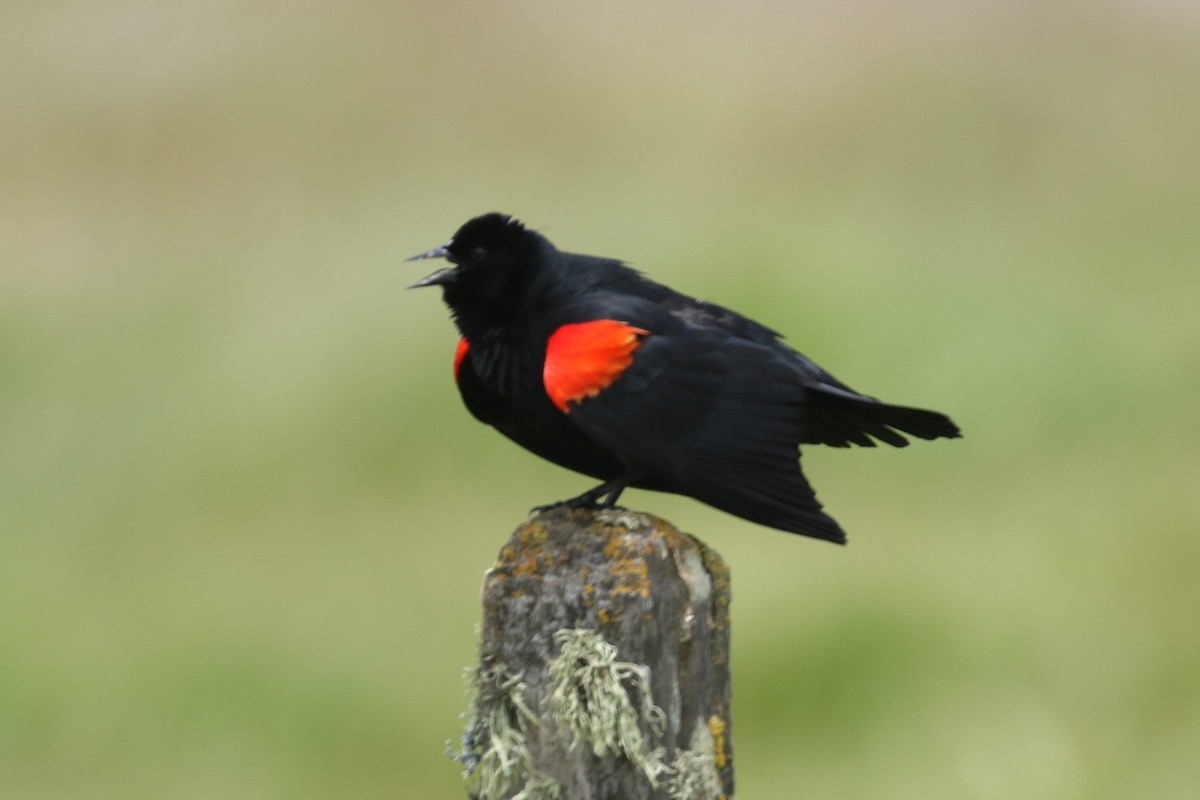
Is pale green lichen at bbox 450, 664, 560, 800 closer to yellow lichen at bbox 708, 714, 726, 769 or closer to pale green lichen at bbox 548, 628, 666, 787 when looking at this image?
pale green lichen at bbox 548, 628, 666, 787

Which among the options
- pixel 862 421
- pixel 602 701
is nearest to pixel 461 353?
pixel 862 421

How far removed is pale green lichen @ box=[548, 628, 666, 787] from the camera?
2902 millimetres

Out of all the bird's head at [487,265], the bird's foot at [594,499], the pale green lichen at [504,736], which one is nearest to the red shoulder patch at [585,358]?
the bird's foot at [594,499]

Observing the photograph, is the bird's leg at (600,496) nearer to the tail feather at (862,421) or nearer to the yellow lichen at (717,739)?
the tail feather at (862,421)

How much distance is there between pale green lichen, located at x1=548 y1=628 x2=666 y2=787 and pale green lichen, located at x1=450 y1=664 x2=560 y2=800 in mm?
94

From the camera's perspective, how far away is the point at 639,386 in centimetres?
374

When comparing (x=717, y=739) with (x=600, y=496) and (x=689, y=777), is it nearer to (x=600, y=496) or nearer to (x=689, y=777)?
(x=689, y=777)

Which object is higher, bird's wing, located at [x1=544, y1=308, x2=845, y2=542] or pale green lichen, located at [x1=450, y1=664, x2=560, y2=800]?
bird's wing, located at [x1=544, y1=308, x2=845, y2=542]

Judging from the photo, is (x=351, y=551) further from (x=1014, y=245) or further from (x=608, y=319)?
(x=1014, y=245)

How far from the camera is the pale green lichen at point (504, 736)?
3.01 m

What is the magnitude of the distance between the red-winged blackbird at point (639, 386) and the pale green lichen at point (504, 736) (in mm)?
729

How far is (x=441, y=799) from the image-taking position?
6.49 metres

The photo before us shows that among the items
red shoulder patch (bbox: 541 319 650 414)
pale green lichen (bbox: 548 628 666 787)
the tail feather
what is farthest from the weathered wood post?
the tail feather

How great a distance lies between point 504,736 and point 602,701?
27 centimetres
